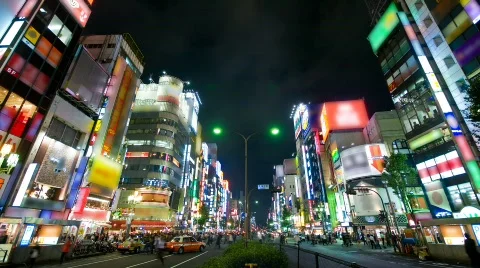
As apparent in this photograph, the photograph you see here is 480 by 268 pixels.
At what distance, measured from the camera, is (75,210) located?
28.7 metres

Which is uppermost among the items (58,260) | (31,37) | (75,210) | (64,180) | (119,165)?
(31,37)

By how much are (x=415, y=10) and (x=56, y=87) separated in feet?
164

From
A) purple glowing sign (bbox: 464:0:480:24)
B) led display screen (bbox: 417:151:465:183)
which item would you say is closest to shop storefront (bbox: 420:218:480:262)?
led display screen (bbox: 417:151:465:183)

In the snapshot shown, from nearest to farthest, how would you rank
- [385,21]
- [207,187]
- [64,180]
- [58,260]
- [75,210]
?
[58,260], [64,180], [75,210], [385,21], [207,187]

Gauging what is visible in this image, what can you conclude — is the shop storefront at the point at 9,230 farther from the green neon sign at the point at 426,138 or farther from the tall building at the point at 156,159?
the green neon sign at the point at 426,138

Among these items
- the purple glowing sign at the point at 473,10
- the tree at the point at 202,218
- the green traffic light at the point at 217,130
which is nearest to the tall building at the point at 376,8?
the purple glowing sign at the point at 473,10

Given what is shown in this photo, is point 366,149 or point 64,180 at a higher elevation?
point 366,149

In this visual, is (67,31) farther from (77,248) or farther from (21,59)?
(77,248)

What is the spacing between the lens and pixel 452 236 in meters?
18.6

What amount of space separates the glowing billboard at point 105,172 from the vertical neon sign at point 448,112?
46.3 meters

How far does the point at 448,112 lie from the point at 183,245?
117 ft

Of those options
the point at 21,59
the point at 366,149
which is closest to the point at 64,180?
the point at 21,59

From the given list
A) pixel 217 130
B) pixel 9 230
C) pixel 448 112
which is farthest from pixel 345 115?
pixel 9 230

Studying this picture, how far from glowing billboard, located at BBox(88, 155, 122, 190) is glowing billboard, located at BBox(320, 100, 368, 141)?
56928 millimetres
